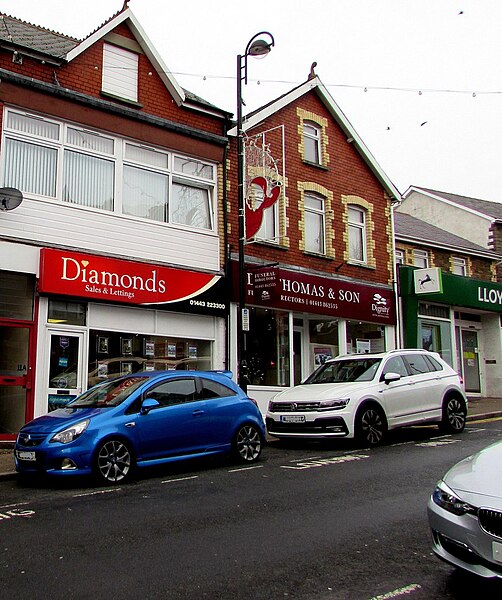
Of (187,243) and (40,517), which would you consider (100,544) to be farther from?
(187,243)

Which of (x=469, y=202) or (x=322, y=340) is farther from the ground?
(x=469, y=202)

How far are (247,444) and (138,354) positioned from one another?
16.2ft

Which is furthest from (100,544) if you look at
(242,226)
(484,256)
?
(484,256)

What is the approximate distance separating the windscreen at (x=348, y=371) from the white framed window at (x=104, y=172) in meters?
5.11

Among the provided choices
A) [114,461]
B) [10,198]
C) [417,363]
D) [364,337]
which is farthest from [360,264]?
[114,461]

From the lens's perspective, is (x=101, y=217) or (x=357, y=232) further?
(x=357, y=232)

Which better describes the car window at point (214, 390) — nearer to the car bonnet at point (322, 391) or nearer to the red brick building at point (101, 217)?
the car bonnet at point (322, 391)

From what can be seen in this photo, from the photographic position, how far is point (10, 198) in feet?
42.9

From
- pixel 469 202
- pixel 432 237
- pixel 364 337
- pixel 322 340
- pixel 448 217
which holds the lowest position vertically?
pixel 322 340

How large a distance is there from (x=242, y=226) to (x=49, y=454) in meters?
7.03

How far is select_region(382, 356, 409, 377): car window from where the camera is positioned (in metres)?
13.3

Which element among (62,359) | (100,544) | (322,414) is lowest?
(100,544)

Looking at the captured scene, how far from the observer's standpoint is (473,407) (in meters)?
20.3

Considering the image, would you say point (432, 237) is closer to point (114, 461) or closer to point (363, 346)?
point (363, 346)
